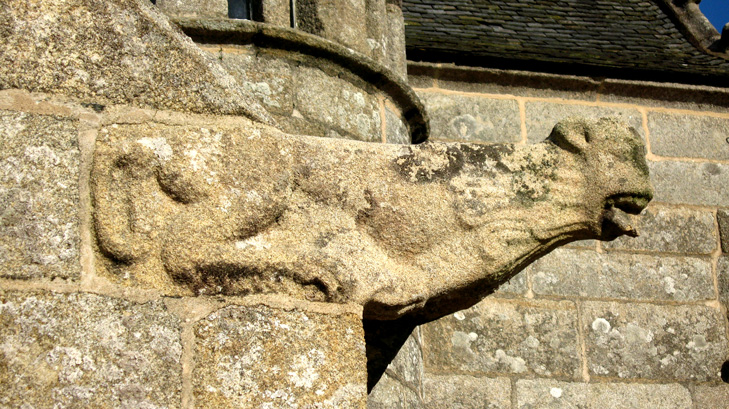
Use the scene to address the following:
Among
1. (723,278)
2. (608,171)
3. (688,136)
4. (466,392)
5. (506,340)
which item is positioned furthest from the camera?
(688,136)

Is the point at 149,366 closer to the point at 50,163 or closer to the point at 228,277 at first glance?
the point at 228,277

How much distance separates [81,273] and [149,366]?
23 centimetres

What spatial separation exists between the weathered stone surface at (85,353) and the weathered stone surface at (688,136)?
4867mm

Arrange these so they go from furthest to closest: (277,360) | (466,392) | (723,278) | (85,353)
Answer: (723,278) < (466,392) < (277,360) < (85,353)

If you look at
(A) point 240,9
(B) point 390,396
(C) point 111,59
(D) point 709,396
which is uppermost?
(A) point 240,9

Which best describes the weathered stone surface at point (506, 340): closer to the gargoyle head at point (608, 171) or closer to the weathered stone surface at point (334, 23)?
the weathered stone surface at point (334, 23)

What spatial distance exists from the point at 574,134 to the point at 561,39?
4.44 meters

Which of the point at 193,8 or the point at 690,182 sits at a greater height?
the point at 193,8

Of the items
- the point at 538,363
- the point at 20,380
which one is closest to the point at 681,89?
the point at 538,363

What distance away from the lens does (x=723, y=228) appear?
5910 millimetres

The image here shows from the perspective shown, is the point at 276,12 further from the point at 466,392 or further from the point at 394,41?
the point at 466,392

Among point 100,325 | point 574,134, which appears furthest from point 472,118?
point 100,325

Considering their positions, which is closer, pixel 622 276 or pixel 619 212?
pixel 619 212

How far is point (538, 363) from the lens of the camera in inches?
205
